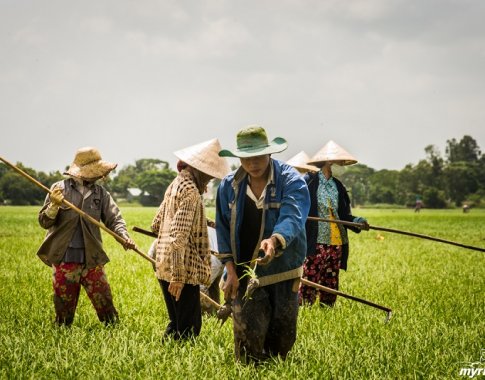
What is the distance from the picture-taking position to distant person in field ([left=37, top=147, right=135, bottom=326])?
15.3 ft

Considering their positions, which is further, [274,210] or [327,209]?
[327,209]

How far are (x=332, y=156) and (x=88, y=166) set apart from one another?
10.1ft

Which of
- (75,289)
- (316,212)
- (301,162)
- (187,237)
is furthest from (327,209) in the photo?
(75,289)

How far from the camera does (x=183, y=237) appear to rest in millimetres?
3818

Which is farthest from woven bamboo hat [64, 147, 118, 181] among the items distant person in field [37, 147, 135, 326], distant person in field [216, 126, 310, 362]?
distant person in field [216, 126, 310, 362]

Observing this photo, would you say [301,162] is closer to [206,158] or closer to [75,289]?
[206,158]

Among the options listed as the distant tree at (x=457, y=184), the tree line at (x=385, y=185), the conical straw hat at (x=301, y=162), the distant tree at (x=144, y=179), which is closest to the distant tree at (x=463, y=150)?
the tree line at (x=385, y=185)

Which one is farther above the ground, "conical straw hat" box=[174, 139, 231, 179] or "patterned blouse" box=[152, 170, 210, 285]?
"conical straw hat" box=[174, 139, 231, 179]

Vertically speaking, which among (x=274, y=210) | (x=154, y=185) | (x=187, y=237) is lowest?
(x=187, y=237)

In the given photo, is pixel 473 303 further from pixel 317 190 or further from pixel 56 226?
pixel 56 226

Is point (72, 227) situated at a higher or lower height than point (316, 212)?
lower

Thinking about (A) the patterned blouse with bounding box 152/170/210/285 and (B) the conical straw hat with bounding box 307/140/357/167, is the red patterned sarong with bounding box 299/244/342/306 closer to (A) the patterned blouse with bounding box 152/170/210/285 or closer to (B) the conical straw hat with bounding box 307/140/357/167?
(B) the conical straw hat with bounding box 307/140/357/167

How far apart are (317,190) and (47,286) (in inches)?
159

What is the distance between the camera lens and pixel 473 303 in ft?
20.7
